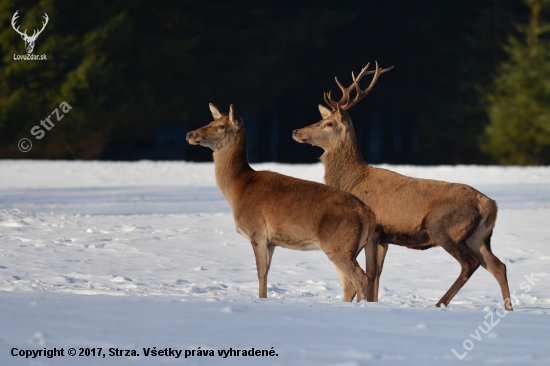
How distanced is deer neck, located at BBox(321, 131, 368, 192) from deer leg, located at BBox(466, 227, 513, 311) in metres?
1.27

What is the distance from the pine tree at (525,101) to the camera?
33.9 meters

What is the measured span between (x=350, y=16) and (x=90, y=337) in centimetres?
2931

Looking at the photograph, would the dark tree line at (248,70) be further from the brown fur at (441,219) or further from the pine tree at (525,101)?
the brown fur at (441,219)

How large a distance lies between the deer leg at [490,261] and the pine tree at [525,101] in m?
26.8

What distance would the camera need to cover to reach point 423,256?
35.2 feet

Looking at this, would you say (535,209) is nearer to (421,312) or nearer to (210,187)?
(210,187)

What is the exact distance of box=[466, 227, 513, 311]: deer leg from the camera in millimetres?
7930

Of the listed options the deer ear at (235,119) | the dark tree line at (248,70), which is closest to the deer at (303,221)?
the deer ear at (235,119)

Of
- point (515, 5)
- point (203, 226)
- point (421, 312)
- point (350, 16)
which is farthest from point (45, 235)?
point (515, 5)

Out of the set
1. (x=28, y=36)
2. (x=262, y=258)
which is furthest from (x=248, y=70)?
(x=262, y=258)

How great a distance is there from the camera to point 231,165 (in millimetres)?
8320

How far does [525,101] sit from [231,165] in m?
27.8

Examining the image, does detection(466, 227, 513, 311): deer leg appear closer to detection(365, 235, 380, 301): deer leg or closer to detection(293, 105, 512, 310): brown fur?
detection(293, 105, 512, 310): brown fur

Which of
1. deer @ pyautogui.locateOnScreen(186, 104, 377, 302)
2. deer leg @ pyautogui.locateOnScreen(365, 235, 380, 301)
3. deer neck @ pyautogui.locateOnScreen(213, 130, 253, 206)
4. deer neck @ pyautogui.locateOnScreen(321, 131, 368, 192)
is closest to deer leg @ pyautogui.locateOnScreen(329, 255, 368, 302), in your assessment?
deer @ pyautogui.locateOnScreen(186, 104, 377, 302)
